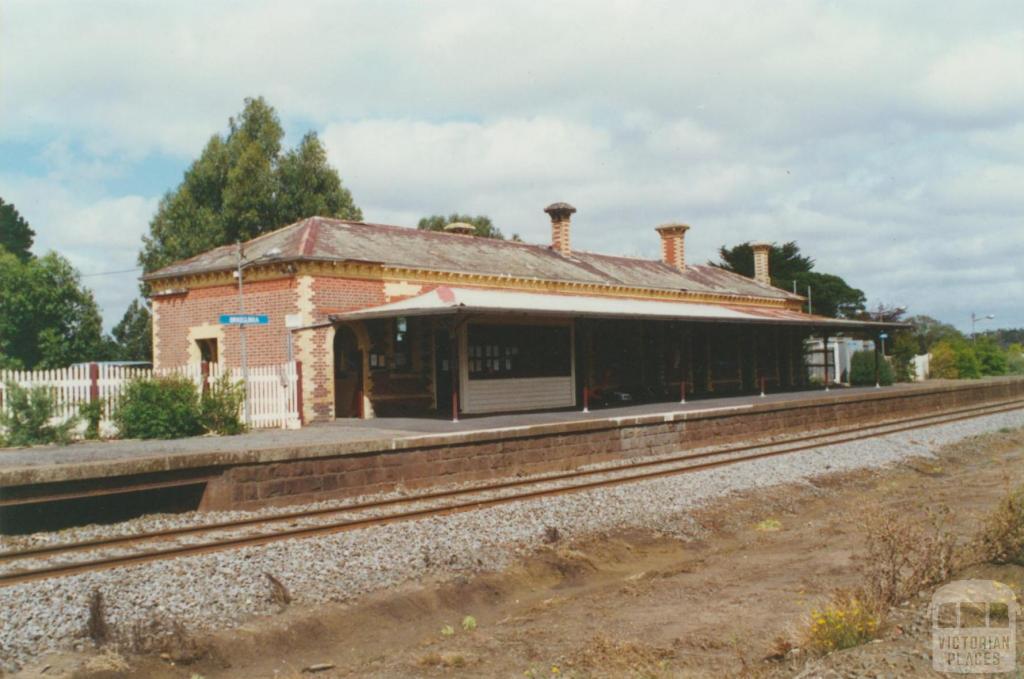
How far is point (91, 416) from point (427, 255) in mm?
9468

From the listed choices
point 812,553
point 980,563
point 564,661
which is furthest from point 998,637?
point 812,553

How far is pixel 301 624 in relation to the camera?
6.85 m

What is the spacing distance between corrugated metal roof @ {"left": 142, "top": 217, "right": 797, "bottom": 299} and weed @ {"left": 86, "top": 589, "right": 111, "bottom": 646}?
12108 mm

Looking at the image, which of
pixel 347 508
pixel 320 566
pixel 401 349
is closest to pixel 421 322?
pixel 401 349

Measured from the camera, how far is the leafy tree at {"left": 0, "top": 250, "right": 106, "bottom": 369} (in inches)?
1323

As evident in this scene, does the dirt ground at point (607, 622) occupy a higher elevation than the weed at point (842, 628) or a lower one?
lower

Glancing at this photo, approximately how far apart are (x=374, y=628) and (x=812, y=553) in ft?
15.8

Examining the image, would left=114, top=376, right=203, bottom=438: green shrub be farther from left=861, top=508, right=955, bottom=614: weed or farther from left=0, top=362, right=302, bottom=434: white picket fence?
left=861, top=508, right=955, bottom=614: weed

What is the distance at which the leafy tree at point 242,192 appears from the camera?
35.8 metres

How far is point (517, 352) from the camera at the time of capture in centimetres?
2114

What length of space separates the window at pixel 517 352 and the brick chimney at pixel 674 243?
13422 mm

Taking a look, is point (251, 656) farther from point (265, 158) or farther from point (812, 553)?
point (265, 158)

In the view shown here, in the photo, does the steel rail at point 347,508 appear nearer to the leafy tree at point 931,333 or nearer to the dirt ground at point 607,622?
the dirt ground at point 607,622

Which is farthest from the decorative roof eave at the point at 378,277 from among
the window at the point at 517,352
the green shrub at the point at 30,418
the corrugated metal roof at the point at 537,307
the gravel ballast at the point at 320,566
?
the gravel ballast at the point at 320,566
